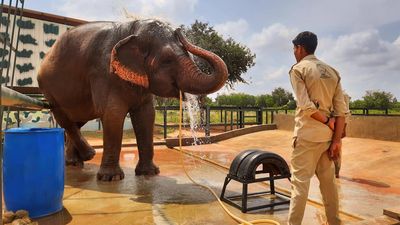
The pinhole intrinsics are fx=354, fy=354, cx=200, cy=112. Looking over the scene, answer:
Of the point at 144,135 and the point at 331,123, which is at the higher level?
the point at 331,123

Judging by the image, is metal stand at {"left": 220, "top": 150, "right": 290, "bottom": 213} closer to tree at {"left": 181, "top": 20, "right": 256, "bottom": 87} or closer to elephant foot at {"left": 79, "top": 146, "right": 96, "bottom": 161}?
elephant foot at {"left": 79, "top": 146, "right": 96, "bottom": 161}

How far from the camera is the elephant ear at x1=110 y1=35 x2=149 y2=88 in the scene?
4.99 m

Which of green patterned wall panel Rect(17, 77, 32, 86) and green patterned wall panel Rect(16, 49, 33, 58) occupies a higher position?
green patterned wall panel Rect(16, 49, 33, 58)

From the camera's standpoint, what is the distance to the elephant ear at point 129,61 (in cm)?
499

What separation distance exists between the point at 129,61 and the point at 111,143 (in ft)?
4.05

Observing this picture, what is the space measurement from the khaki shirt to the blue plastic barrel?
7.58 feet

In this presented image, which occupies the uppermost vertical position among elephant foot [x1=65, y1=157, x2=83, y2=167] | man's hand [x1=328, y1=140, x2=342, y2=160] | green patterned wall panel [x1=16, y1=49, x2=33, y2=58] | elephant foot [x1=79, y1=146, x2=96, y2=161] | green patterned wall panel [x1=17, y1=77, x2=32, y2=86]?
green patterned wall panel [x1=16, y1=49, x2=33, y2=58]

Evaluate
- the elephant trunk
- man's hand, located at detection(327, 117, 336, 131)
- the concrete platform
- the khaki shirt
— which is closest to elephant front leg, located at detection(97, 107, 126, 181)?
the concrete platform

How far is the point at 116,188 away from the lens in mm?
4758

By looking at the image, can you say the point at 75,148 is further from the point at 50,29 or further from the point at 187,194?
the point at 50,29

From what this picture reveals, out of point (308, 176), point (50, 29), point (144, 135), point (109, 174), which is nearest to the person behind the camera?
point (308, 176)

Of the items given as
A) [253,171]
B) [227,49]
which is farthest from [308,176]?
[227,49]

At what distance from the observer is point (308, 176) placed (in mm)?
2855

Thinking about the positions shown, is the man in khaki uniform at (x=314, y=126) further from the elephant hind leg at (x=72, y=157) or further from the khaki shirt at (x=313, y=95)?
the elephant hind leg at (x=72, y=157)
